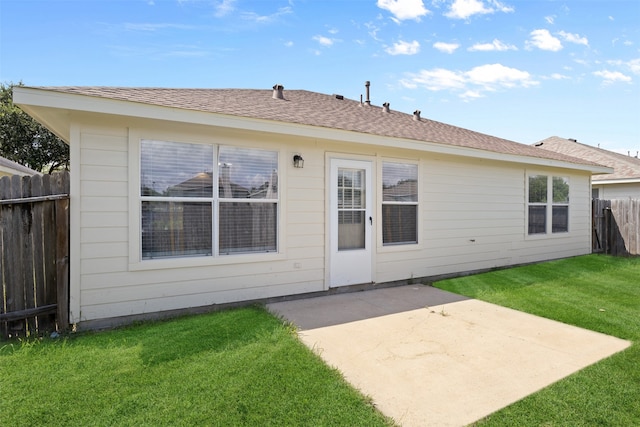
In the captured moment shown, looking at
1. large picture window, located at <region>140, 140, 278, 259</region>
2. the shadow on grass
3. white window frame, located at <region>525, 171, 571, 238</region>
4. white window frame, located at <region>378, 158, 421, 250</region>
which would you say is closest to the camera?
the shadow on grass

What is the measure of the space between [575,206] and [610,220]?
193 cm

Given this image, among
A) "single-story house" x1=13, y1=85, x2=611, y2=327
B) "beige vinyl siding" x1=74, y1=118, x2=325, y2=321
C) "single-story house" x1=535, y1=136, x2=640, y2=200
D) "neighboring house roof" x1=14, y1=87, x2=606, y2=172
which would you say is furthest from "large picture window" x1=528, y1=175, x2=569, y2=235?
"beige vinyl siding" x1=74, y1=118, x2=325, y2=321

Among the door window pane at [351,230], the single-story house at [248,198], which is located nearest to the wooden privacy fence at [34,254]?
the single-story house at [248,198]

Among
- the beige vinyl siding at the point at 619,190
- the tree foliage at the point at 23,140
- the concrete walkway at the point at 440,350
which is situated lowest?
the concrete walkway at the point at 440,350

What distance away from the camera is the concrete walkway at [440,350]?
241 centimetres

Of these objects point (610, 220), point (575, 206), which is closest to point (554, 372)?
point (575, 206)

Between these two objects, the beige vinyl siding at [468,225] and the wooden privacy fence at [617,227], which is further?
the wooden privacy fence at [617,227]

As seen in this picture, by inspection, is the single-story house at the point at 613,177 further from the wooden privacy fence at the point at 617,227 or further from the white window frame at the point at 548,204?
the white window frame at the point at 548,204

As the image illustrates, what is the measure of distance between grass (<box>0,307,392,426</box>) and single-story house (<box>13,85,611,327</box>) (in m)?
0.85

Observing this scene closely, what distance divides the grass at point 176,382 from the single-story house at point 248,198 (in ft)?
2.78

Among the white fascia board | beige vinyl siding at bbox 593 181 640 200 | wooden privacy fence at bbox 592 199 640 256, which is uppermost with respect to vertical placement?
the white fascia board

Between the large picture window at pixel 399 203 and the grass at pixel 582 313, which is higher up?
the large picture window at pixel 399 203

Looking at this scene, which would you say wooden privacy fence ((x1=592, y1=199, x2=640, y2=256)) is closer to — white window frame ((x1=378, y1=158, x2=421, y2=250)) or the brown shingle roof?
the brown shingle roof

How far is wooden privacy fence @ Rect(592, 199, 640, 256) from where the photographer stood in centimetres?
927
